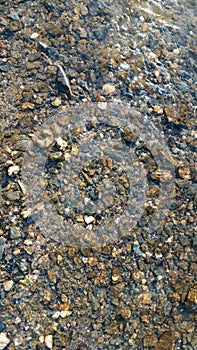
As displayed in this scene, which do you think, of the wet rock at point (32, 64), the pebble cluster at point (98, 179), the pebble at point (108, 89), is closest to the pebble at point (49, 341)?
the pebble cluster at point (98, 179)

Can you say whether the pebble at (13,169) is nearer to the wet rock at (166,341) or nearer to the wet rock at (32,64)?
the wet rock at (32,64)

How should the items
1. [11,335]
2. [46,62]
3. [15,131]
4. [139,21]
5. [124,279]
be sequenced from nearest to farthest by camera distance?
[11,335] < [124,279] < [15,131] < [46,62] < [139,21]

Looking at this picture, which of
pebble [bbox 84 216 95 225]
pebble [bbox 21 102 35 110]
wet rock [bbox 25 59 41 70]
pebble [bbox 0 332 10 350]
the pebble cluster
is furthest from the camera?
wet rock [bbox 25 59 41 70]

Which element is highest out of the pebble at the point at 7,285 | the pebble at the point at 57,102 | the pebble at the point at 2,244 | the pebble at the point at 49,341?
the pebble at the point at 57,102

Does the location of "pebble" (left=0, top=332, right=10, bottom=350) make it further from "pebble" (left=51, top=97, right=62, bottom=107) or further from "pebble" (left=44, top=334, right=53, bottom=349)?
"pebble" (left=51, top=97, right=62, bottom=107)

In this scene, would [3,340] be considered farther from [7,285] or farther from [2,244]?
[2,244]

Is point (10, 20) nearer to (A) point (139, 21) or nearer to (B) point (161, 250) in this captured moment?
(A) point (139, 21)

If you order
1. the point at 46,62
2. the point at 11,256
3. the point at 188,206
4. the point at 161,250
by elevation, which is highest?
the point at 46,62

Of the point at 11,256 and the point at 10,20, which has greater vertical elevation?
the point at 10,20

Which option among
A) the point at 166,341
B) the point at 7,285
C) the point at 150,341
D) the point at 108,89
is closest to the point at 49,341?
the point at 7,285

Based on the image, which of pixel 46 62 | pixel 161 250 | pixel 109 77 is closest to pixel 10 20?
pixel 46 62

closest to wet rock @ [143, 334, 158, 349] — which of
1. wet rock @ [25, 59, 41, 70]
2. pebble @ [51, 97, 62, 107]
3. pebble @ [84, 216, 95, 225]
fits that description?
pebble @ [84, 216, 95, 225]
